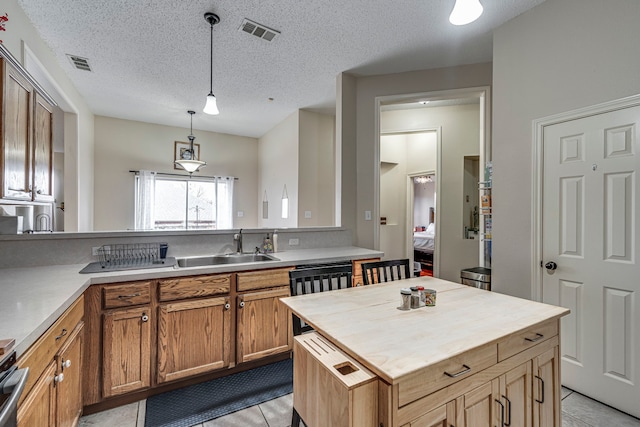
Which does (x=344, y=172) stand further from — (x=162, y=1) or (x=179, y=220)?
(x=179, y=220)

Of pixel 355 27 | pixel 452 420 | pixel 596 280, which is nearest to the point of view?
pixel 452 420

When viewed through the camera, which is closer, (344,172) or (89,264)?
(89,264)

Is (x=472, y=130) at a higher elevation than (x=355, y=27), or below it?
below

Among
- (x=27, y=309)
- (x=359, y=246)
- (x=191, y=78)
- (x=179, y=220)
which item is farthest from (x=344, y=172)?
(x=179, y=220)

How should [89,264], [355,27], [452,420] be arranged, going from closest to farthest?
1. [452,420]
2. [89,264]
3. [355,27]

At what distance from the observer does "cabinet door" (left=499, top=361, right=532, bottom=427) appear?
120 cm

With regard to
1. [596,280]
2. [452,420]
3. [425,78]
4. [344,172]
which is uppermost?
[425,78]

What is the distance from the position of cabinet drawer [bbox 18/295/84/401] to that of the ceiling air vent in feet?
9.17

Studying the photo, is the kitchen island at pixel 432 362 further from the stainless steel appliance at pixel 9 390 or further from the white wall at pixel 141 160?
the white wall at pixel 141 160

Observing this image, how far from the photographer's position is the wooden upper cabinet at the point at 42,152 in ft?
6.06

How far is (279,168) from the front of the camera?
525 cm

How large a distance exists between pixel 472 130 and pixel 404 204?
163 centimetres

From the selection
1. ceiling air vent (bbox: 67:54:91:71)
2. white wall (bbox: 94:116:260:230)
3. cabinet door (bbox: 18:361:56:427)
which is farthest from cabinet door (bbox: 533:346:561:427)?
white wall (bbox: 94:116:260:230)

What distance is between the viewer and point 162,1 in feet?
7.29
